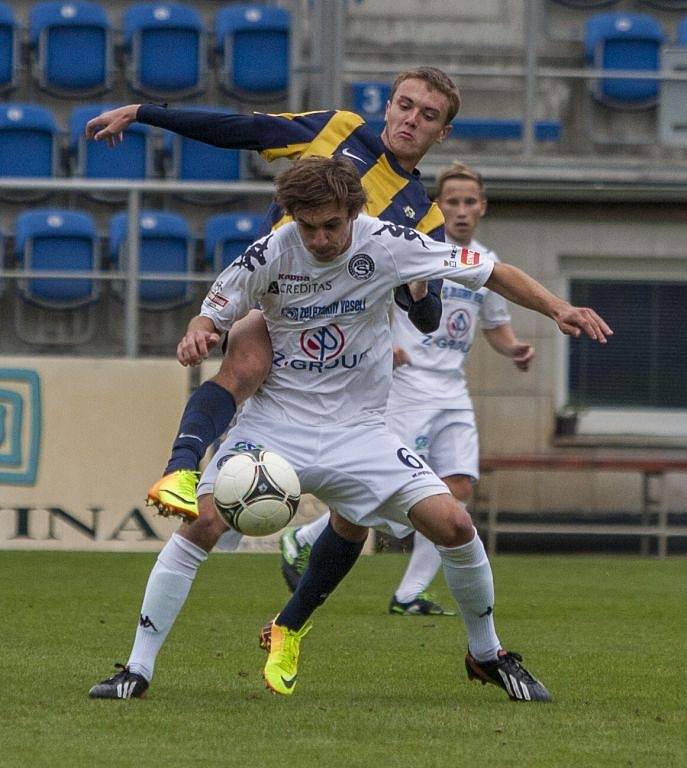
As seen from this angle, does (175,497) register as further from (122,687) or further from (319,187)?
(319,187)

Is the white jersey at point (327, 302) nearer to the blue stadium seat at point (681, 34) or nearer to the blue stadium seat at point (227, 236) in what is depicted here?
the blue stadium seat at point (227, 236)

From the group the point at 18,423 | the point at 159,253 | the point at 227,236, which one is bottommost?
the point at 18,423

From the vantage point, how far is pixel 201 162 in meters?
14.1

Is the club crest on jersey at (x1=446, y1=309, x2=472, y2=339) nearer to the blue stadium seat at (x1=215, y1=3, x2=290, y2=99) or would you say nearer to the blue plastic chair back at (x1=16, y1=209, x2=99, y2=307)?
the blue plastic chair back at (x1=16, y1=209, x2=99, y2=307)

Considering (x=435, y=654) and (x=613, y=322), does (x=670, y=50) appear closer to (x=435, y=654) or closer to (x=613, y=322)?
(x=613, y=322)

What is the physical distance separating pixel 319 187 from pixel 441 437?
4.14m

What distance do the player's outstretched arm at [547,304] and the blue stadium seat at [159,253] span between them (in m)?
6.74

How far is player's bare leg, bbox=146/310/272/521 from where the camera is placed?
4.78m

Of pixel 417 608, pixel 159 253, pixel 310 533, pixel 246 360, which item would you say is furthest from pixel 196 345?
pixel 159 253

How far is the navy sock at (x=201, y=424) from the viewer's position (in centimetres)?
505

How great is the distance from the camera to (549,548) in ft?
45.8

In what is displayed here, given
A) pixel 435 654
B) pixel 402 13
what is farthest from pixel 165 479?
pixel 402 13

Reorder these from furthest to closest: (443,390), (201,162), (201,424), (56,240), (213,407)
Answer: (201,162) < (56,240) < (443,390) < (213,407) < (201,424)

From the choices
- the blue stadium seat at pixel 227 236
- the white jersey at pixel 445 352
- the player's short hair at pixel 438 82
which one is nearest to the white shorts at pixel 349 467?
the player's short hair at pixel 438 82
